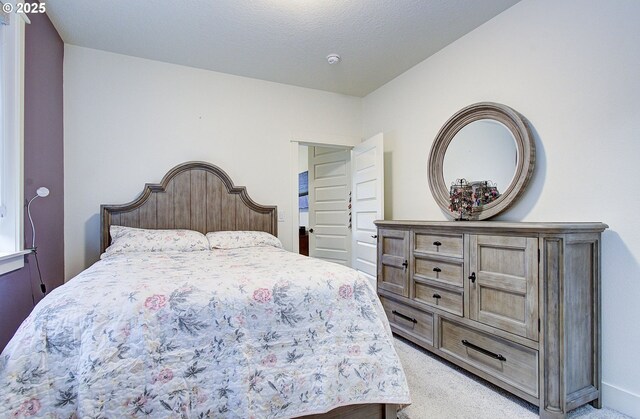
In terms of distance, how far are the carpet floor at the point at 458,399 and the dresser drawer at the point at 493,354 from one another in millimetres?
112

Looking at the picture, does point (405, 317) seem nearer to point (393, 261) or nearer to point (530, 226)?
point (393, 261)

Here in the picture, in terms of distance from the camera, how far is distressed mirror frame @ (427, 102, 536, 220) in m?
2.18

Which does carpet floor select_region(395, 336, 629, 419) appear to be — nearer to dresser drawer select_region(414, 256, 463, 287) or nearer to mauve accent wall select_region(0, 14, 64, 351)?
dresser drawer select_region(414, 256, 463, 287)

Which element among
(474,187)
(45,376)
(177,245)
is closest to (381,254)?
(474,187)

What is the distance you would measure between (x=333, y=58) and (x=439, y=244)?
2.04m

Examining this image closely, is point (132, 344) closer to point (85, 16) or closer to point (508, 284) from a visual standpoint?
point (508, 284)

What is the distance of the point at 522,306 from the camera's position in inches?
69.8

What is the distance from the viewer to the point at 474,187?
8.30 feet

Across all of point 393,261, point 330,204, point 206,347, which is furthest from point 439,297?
point 330,204

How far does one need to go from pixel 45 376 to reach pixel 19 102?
5.82 feet

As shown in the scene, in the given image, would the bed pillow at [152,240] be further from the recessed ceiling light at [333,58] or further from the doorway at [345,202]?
the recessed ceiling light at [333,58]

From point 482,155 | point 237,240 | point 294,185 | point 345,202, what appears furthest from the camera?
point 345,202

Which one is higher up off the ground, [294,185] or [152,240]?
[294,185]

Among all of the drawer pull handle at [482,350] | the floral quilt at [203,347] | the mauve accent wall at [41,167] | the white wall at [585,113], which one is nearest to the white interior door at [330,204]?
the white wall at [585,113]
